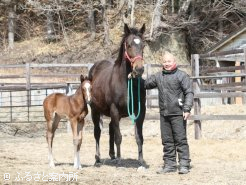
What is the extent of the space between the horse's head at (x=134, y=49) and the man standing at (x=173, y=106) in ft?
1.32

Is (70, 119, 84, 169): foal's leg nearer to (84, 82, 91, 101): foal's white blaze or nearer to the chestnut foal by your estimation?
the chestnut foal

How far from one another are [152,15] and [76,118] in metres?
26.4

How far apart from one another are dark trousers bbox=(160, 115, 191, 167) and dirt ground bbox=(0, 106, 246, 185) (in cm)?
26

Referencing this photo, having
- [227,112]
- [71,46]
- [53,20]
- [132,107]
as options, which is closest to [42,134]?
[227,112]

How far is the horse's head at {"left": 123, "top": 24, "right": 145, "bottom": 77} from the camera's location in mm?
7941

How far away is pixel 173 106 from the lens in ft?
26.5

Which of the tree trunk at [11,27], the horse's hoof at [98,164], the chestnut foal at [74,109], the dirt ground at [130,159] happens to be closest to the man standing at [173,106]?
the dirt ground at [130,159]

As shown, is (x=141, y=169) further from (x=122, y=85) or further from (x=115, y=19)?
(x=115, y=19)

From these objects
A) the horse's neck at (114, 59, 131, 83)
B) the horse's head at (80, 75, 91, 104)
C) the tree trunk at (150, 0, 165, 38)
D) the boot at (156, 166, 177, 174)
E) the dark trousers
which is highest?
the tree trunk at (150, 0, 165, 38)

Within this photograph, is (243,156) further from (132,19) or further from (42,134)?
(132,19)

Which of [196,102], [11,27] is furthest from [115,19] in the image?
[196,102]

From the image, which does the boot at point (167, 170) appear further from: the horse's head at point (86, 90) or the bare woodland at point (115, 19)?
the bare woodland at point (115, 19)

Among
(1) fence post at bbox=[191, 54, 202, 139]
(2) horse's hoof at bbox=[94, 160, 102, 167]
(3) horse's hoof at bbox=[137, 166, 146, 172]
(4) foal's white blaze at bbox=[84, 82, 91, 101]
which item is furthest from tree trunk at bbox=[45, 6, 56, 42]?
(3) horse's hoof at bbox=[137, 166, 146, 172]

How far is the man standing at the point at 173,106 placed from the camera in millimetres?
8055
